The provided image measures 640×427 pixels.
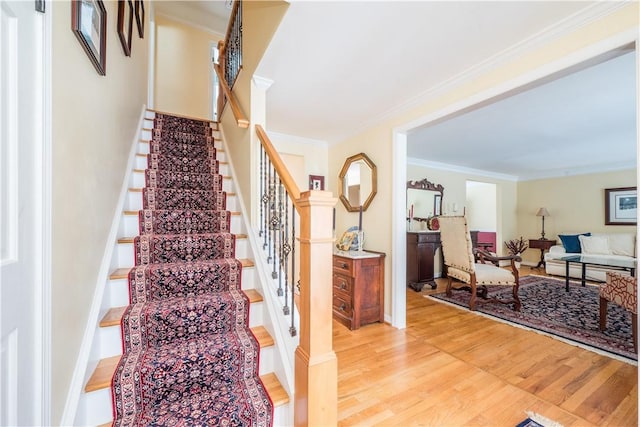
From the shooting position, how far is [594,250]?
508 centimetres

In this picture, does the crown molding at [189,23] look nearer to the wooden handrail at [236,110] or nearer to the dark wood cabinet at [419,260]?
the wooden handrail at [236,110]

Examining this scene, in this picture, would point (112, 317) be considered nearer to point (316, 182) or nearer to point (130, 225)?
point (130, 225)

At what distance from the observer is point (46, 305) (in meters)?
0.84

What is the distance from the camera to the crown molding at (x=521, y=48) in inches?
56.6

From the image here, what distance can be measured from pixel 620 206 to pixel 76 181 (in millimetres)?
8357

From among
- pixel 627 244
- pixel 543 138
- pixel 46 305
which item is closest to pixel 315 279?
pixel 46 305

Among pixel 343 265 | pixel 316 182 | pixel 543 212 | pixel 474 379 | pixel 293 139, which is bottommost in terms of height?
pixel 474 379

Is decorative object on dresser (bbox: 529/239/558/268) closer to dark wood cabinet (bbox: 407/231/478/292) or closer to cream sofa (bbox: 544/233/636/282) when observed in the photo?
cream sofa (bbox: 544/233/636/282)

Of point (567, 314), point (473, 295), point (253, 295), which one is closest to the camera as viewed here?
point (253, 295)

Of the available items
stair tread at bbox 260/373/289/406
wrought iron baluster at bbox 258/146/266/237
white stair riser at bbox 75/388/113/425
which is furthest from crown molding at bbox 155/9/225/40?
stair tread at bbox 260/373/289/406

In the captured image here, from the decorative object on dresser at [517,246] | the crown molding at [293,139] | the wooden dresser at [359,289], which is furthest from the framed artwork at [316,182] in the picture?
the decorative object on dresser at [517,246]

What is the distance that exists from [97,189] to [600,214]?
8.37 metres

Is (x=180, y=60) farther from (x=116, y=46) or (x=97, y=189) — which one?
(x=97, y=189)

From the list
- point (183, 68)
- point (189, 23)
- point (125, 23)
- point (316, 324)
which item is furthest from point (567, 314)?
point (189, 23)
